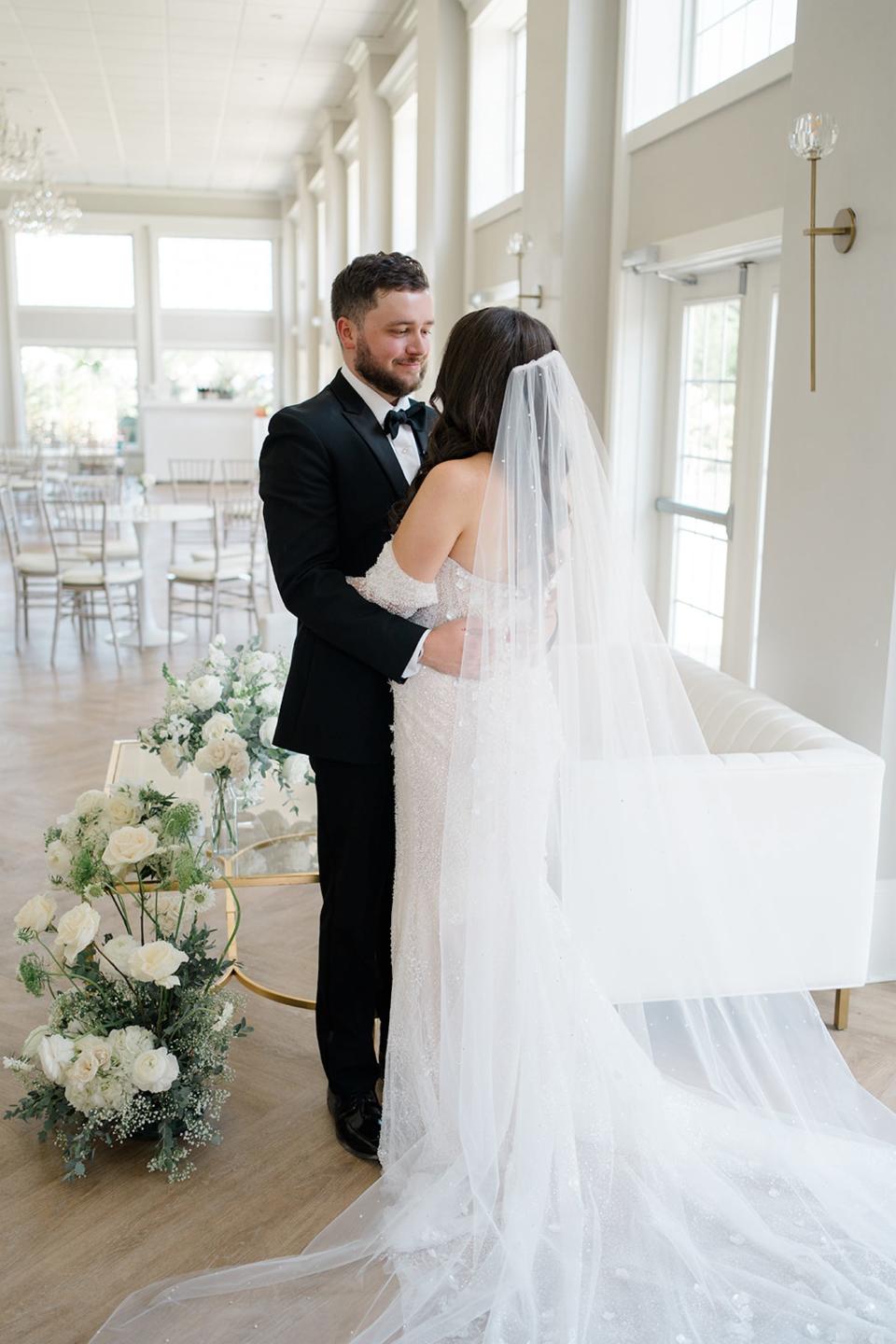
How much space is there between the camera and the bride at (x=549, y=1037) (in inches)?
86.6

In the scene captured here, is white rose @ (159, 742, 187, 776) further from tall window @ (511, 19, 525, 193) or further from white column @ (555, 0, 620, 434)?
tall window @ (511, 19, 525, 193)

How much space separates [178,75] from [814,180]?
1049 cm

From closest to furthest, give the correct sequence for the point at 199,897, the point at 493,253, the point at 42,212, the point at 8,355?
the point at 199,897, the point at 493,253, the point at 42,212, the point at 8,355

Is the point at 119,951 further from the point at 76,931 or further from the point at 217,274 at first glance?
the point at 217,274

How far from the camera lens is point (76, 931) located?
2.74m

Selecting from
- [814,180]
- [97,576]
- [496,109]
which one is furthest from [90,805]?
[496,109]

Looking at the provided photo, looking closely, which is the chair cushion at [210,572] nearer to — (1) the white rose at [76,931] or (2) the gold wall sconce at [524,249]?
(2) the gold wall sconce at [524,249]

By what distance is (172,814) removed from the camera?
2.87 meters

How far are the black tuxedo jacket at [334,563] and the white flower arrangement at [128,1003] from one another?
1.54 ft

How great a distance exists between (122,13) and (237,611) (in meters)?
5.04

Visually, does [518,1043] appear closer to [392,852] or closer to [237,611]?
[392,852]

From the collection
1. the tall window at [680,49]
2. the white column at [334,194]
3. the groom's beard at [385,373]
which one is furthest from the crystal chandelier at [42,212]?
the groom's beard at [385,373]

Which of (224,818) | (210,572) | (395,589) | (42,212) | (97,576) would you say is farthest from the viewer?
(42,212)

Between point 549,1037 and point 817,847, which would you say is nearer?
point 549,1037
